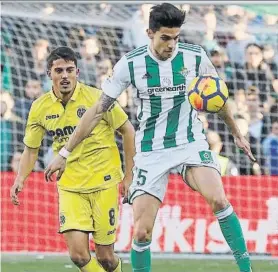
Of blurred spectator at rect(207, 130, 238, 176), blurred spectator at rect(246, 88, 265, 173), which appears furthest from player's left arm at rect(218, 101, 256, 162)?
blurred spectator at rect(246, 88, 265, 173)

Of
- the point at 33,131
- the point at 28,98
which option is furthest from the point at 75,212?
the point at 28,98

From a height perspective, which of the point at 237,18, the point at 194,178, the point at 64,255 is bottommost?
the point at 64,255

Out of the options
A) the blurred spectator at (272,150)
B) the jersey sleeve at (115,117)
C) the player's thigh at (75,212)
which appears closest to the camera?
the player's thigh at (75,212)

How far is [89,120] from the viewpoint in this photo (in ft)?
28.6

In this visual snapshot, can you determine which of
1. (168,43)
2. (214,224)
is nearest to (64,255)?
(214,224)

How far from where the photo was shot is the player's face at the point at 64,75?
952cm

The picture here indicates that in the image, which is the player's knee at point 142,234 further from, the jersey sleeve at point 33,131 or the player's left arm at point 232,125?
the jersey sleeve at point 33,131

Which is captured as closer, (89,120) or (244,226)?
(89,120)

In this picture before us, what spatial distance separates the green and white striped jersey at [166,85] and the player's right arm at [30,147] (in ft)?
3.92

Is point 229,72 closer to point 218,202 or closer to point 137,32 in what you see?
point 137,32

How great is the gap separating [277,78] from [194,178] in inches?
258

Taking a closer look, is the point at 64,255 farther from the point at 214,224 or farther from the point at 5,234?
the point at 214,224

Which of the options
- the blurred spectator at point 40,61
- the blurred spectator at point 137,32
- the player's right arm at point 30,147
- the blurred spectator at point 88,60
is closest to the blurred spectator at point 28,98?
the blurred spectator at point 40,61

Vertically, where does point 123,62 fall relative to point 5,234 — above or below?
above
